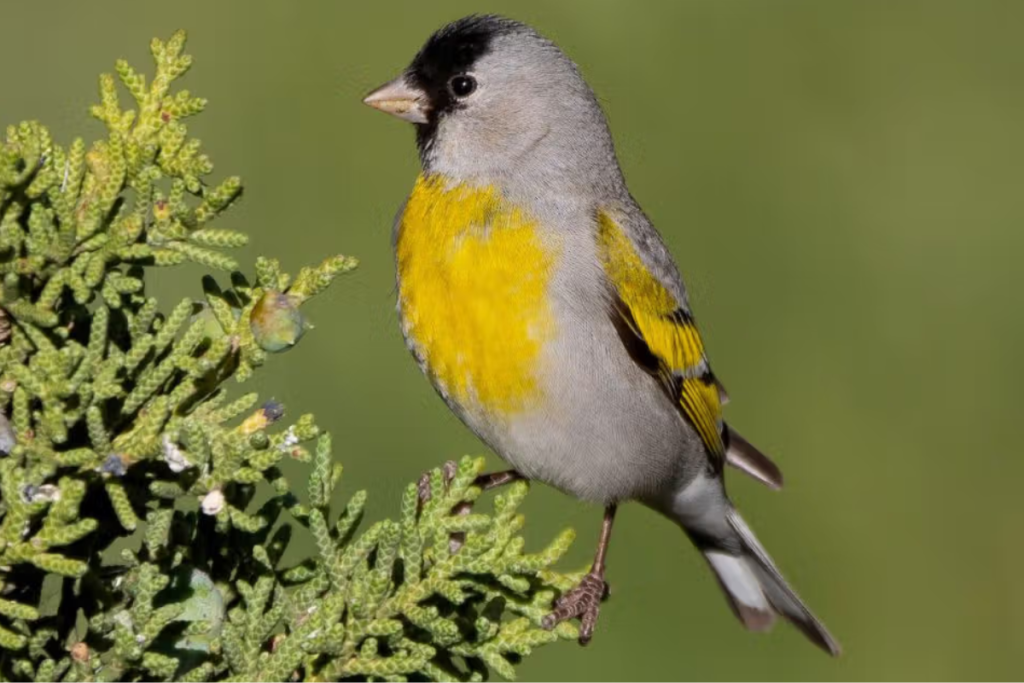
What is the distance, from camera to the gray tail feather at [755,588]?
4.31 metres

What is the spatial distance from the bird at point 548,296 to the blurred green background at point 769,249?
862 mm

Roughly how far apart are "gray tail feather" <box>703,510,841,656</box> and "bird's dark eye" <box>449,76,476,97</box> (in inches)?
56.8

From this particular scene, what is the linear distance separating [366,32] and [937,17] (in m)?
2.41

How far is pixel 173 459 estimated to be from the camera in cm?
232

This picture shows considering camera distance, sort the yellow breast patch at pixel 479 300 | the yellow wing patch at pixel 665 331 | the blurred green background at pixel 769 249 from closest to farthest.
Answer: the yellow breast patch at pixel 479 300 < the yellow wing patch at pixel 665 331 < the blurred green background at pixel 769 249

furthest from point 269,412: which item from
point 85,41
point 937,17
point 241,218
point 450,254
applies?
point 937,17

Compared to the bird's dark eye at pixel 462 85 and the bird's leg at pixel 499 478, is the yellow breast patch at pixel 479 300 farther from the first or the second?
the bird's leg at pixel 499 478

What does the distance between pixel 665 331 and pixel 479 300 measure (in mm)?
733

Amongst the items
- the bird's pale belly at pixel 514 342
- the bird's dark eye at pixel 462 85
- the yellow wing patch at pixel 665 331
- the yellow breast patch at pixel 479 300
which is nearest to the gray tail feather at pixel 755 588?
the yellow wing patch at pixel 665 331

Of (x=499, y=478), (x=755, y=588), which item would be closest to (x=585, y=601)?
(x=499, y=478)

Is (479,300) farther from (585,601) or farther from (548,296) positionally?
(585,601)

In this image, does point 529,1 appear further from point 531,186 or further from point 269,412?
point 269,412

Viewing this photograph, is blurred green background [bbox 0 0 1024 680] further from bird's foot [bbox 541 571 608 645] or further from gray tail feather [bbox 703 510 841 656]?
bird's foot [bbox 541 571 608 645]

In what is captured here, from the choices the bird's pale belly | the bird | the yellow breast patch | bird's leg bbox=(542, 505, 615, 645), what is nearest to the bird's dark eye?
the bird
